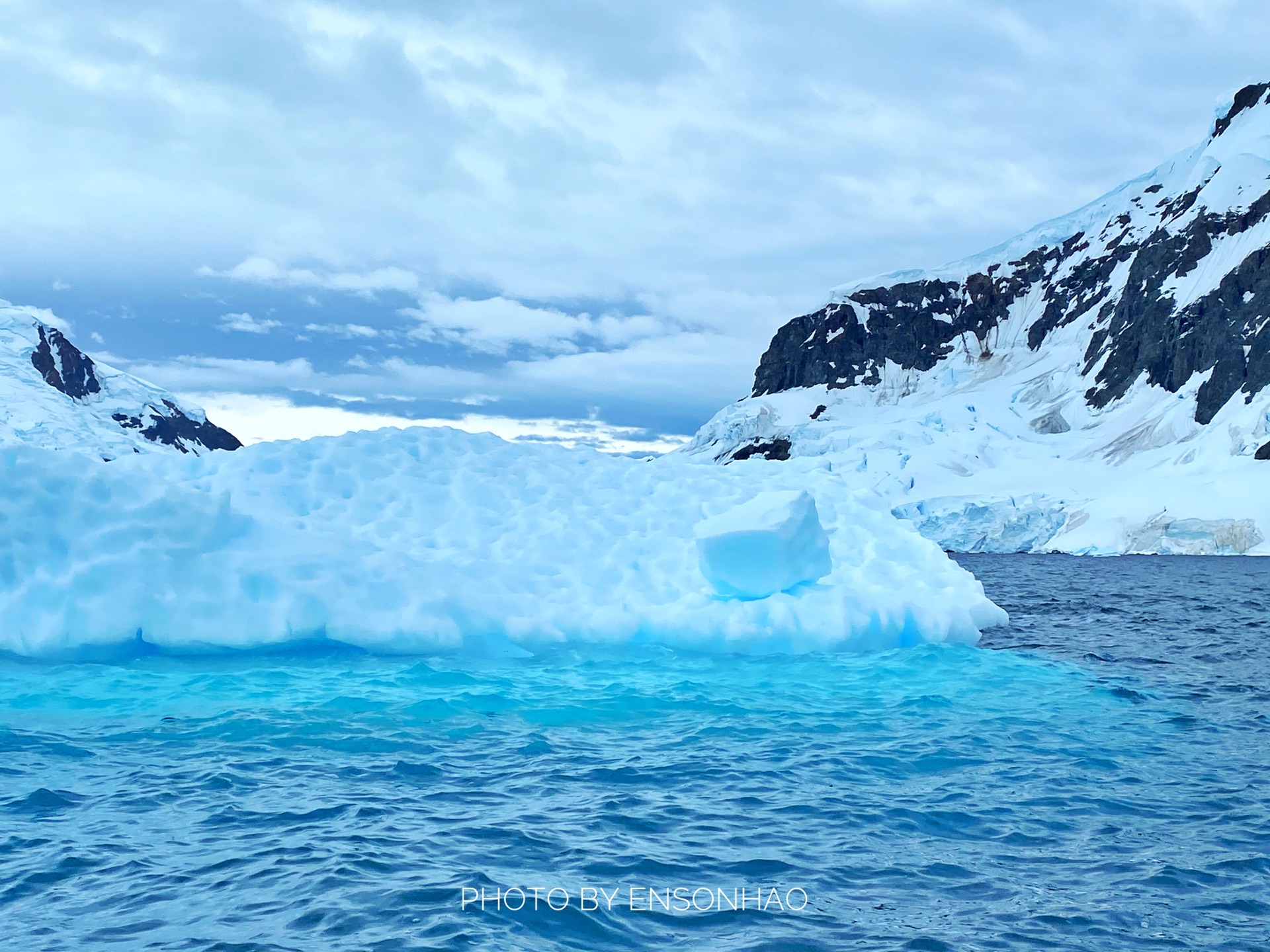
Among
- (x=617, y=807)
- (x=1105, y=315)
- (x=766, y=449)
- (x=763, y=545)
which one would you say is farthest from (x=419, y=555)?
(x=1105, y=315)

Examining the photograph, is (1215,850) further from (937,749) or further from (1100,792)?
(937,749)

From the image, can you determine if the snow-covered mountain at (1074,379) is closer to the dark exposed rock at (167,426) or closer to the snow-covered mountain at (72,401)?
the snow-covered mountain at (72,401)

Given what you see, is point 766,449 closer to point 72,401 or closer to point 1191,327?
point 1191,327

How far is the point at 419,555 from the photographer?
48.5ft

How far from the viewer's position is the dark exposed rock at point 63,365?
159 metres

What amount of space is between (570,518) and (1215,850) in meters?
11.5

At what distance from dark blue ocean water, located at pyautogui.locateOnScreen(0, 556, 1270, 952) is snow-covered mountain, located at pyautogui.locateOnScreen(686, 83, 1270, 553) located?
123 feet

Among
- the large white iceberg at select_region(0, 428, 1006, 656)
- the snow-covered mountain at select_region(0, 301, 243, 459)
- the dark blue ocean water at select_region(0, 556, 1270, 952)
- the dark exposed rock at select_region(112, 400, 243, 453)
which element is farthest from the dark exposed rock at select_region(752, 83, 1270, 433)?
the dark exposed rock at select_region(112, 400, 243, 453)

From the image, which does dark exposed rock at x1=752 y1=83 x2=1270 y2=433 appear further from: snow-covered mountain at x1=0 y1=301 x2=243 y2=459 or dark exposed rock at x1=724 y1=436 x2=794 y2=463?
snow-covered mountain at x1=0 y1=301 x2=243 y2=459

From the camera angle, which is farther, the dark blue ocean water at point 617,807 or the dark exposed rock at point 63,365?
the dark exposed rock at point 63,365

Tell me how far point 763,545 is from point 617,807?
8.12 metres

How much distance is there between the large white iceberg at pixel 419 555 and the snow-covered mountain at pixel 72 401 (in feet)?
253

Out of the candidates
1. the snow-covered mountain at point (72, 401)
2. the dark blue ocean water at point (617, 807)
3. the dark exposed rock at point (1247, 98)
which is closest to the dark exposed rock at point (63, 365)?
the snow-covered mountain at point (72, 401)

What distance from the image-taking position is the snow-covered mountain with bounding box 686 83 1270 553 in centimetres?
7331
